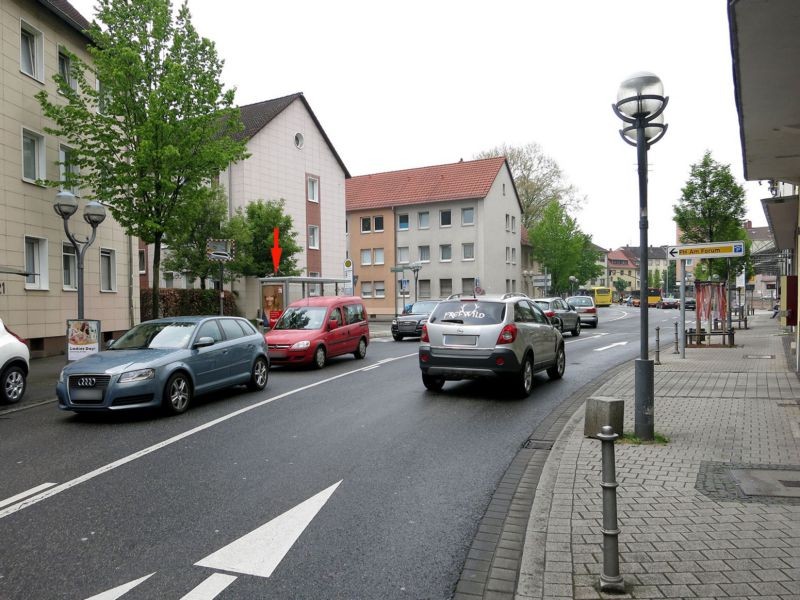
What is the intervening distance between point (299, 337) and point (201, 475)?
9160 mm

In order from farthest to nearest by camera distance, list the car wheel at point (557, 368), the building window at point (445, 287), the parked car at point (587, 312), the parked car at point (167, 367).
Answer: the building window at point (445, 287), the parked car at point (587, 312), the car wheel at point (557, 368), the parked car at point (167, 367)

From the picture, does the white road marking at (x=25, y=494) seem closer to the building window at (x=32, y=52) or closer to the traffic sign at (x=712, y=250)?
the traffic sign at (x=712, y=250)

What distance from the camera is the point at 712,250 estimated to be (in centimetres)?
1525

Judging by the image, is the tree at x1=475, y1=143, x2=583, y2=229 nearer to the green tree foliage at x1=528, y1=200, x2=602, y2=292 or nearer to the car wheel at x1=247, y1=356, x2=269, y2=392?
the green tree foliage at x1=528, y1=200, x2=602, y2=292

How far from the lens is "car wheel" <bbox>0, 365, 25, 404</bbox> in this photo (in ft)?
34.5

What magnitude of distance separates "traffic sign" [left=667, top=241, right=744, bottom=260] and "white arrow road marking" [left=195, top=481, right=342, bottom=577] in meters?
13.1

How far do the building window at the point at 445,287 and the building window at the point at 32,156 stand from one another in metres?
38.6

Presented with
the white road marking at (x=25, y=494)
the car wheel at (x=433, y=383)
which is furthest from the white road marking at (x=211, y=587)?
the car wheel at (x=433, y=383)

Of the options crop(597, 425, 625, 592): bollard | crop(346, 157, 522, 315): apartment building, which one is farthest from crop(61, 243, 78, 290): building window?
crop(346, 157, 522, 315): apartment building

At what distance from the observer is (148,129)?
16953 mm

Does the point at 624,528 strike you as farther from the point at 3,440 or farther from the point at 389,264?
the point at 389,264

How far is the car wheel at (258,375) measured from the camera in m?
11.6

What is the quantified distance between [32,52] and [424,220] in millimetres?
39592

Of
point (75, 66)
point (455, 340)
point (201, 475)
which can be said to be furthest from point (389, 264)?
point (201, 475)
